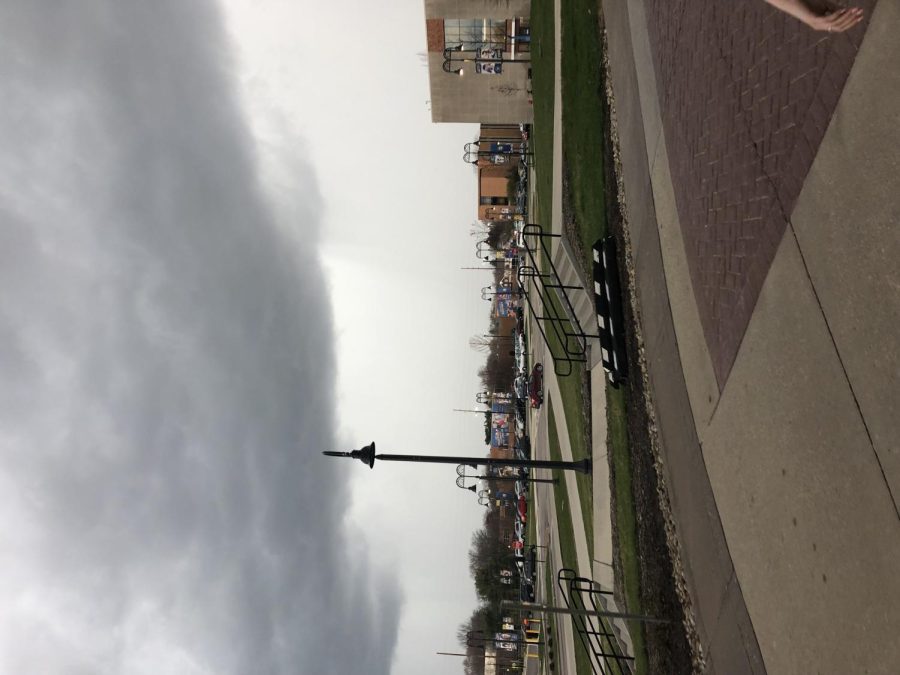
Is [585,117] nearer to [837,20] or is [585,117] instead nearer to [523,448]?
[837,20]

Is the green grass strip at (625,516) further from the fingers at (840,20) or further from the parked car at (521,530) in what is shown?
the parked car at (521,530)

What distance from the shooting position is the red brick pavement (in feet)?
17.0

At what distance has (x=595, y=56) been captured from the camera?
12672 millimetres

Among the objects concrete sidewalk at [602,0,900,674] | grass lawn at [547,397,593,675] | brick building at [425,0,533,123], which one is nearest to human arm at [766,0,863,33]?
concrete sidewalk at [602,0,900,674]

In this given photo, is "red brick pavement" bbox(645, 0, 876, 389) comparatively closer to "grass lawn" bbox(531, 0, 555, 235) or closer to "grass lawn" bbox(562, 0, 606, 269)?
"grass lawn" bbox(562, 0, 606, 269)

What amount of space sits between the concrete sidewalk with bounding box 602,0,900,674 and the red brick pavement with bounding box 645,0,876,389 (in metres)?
0.04

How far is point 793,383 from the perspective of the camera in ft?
18.0

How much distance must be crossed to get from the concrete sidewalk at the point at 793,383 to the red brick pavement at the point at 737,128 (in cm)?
4

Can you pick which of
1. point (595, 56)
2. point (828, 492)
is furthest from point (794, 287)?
point (595, 56)

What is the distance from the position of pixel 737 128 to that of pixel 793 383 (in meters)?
3.10

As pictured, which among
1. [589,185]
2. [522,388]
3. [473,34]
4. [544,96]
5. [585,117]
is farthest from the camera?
[522,388]

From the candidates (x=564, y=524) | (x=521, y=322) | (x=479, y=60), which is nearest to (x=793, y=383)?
(x=564, y=524)

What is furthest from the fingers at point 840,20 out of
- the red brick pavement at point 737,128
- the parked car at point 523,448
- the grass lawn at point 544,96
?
the parked car at point 523,448

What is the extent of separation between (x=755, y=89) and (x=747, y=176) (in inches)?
37.0
